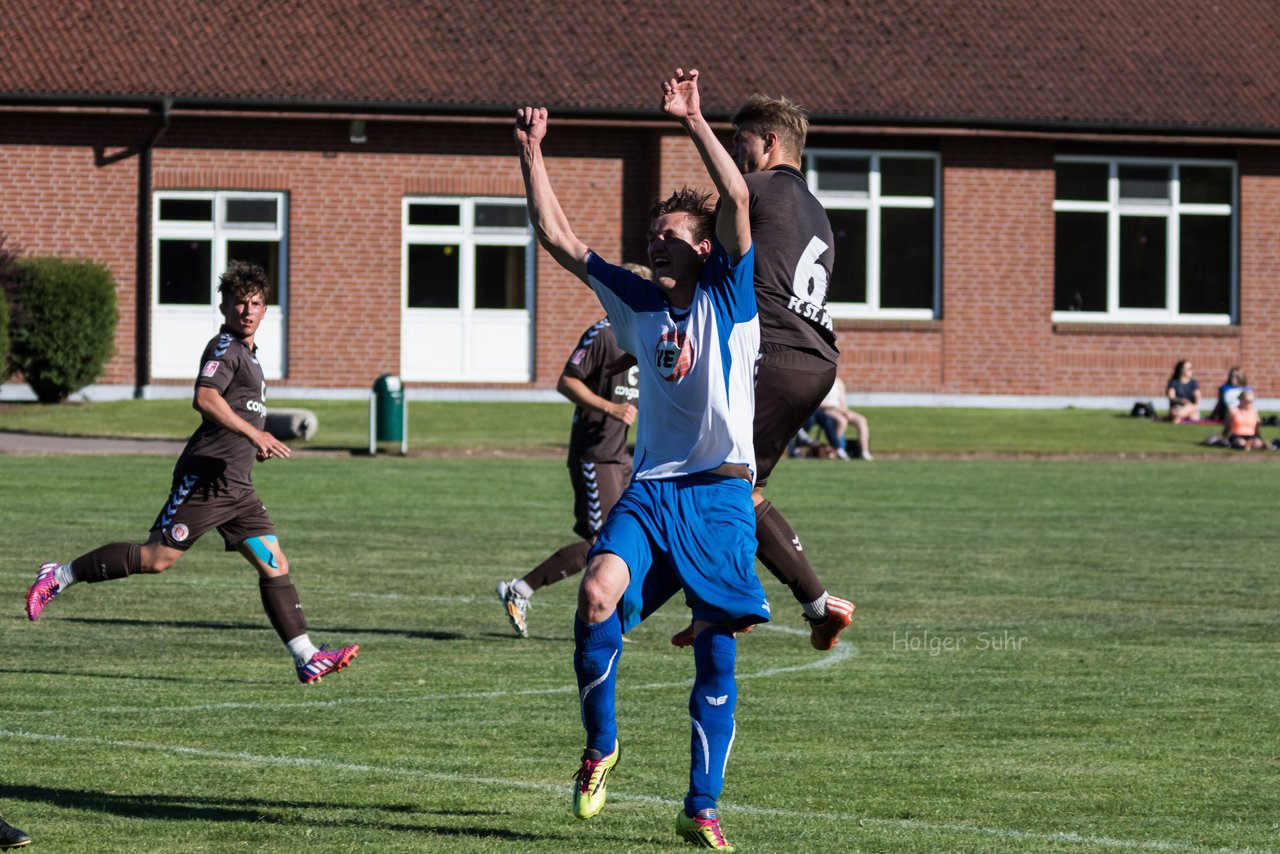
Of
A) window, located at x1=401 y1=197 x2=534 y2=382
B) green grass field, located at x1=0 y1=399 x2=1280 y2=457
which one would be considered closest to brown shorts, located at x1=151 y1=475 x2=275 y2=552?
green grass field, located at x1=0 y1=399 x2=1280 y2=457

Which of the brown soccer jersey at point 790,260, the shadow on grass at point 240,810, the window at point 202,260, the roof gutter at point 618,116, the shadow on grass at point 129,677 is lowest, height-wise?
the shadow on grass at point 240,810

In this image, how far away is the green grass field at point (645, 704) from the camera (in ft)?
21.8

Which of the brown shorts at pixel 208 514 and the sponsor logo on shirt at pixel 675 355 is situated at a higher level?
the sponsor logo on shirt at pixel 675 355

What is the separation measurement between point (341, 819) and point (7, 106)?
96.6 ft

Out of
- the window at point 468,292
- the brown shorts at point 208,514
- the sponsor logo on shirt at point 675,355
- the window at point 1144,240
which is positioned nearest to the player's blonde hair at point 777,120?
the sponsor logo on shirt at point 675,355

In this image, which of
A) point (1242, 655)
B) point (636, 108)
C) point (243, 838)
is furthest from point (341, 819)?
point (636, 108)

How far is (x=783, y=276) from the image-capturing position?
7.66m

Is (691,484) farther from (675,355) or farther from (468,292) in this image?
(468,292)

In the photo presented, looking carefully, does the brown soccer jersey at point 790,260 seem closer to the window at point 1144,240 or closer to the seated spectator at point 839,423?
the seated spectator at point 839,423

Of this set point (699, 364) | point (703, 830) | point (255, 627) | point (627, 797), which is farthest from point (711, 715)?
point (255, 627)

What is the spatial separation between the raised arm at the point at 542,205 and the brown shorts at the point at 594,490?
5.01m

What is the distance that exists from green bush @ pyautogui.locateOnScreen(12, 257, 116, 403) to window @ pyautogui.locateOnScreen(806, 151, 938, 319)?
43.2 ft

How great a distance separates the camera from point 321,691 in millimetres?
9508

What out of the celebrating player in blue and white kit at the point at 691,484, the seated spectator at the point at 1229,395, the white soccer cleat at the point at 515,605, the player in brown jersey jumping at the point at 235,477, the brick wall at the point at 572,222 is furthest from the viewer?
the brick wall at the point at 572,222
